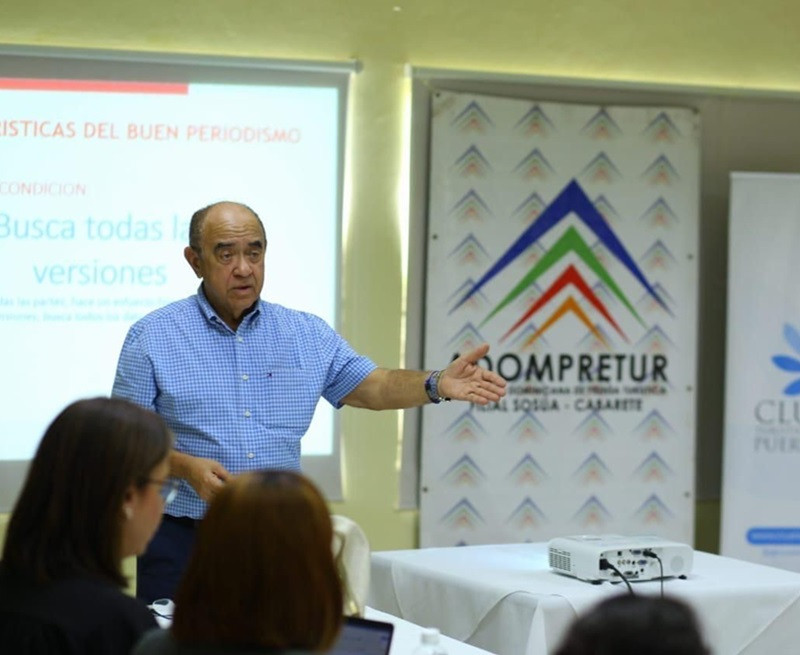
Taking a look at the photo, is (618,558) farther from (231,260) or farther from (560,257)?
(560,257)

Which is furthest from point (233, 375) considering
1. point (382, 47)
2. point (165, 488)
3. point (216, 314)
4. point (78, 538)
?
point (382, 47)

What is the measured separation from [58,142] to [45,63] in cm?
29

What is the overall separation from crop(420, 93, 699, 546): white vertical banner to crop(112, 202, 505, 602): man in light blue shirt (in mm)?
1633

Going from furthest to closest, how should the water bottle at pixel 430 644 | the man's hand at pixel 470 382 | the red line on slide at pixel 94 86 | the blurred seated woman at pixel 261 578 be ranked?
1. the red line on slide at pixel 94 86
2. the man's hand at pixel 470 382
3. the water bottle at pixel 430 644
4. the blurred seated woman at pixel 261 578

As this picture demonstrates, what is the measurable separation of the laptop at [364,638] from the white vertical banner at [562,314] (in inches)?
112

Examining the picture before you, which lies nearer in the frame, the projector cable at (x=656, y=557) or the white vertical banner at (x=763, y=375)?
the projector cable at (x=656, y=557)

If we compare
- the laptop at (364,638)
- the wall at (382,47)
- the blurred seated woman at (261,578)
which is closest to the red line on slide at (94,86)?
the wall at (382,47)

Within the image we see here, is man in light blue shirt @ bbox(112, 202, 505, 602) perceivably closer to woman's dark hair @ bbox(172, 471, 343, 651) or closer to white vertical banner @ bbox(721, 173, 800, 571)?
woman's dark hair @ bbox(172, 471, 343, 651)

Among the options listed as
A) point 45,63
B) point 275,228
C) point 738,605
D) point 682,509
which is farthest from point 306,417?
point 682,509

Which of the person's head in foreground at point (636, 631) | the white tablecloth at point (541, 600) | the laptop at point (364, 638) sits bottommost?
the white tablecloth at point (541, 600)

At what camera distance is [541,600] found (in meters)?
3.20

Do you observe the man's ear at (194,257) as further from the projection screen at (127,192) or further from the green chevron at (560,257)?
the green chevron at (560,257)

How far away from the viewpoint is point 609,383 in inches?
212

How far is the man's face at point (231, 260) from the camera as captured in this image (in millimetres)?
3404
